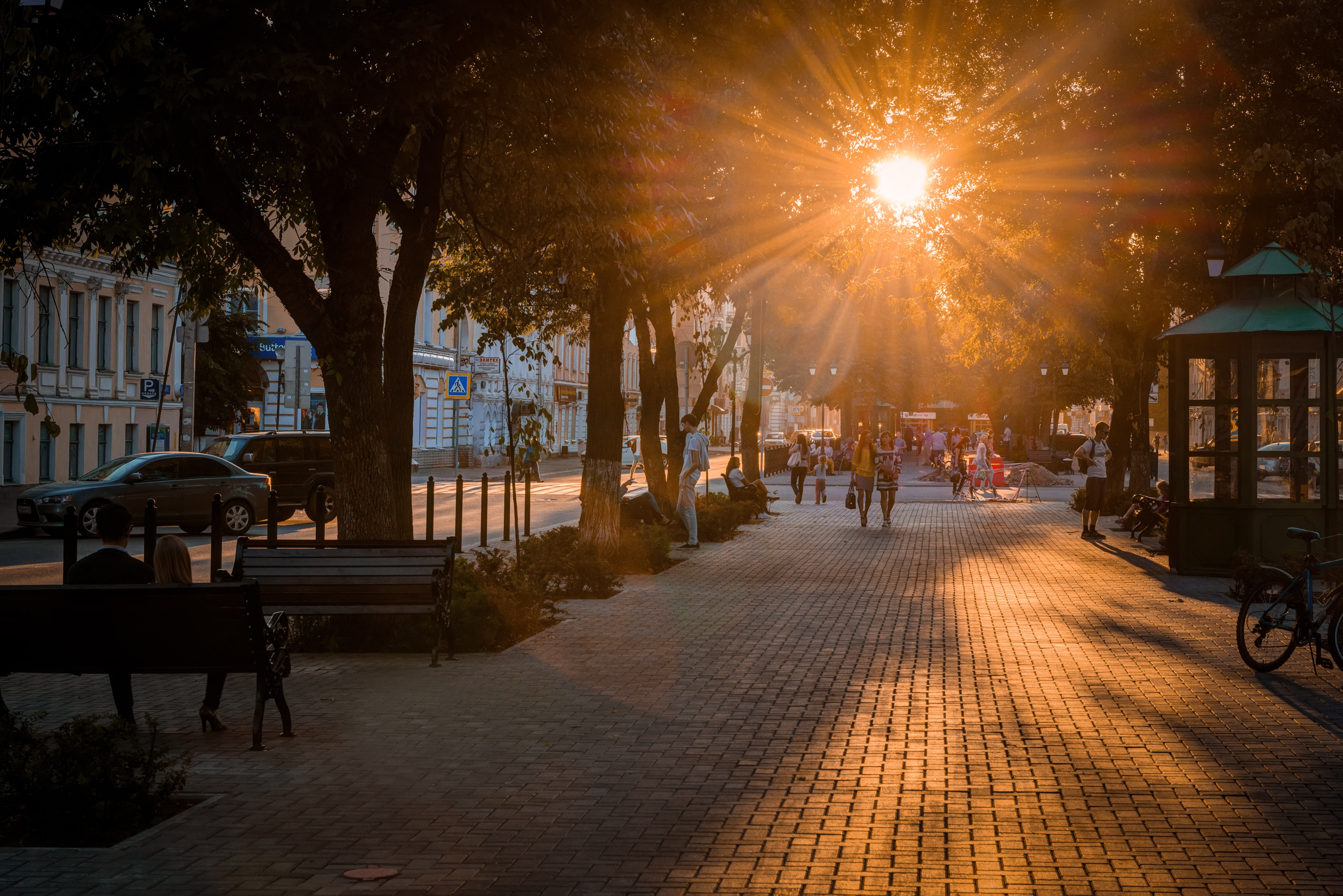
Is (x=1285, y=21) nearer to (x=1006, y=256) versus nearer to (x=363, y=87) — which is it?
(x=1006, y=256)

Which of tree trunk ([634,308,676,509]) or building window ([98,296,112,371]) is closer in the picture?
tree trunk ([634,308,676,509])

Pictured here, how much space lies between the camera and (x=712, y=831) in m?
5.93

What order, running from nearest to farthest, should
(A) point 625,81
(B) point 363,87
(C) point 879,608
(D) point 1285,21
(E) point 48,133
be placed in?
(E) point 48,133, (B) point 363,87, (A) point 625,81, (C) point 879,608, (D) point 1285,21

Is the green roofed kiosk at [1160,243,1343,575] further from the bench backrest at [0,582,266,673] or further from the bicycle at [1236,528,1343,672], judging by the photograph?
the bench backrest at [0,582,266,673]

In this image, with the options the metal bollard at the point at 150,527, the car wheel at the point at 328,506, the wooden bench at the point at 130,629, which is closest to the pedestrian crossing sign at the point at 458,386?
the car wheel at the point at 328,506

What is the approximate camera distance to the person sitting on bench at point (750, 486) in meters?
29.6

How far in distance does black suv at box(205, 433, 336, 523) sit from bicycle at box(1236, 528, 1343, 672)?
71.2ft

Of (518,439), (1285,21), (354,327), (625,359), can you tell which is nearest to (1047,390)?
(625,359)

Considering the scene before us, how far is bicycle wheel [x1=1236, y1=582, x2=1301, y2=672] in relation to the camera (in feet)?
33.6

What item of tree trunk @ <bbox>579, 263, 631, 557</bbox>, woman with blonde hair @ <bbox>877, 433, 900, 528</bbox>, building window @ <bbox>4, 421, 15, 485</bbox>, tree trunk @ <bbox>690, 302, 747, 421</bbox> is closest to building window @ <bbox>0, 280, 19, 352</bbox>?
building window @ <bbox>4, 421, 15, 485</bbox>

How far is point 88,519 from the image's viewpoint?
23.4 metres

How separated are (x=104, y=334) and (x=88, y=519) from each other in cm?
2042

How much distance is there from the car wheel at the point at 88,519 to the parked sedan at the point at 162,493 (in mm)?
16

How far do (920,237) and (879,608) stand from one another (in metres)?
17.3
